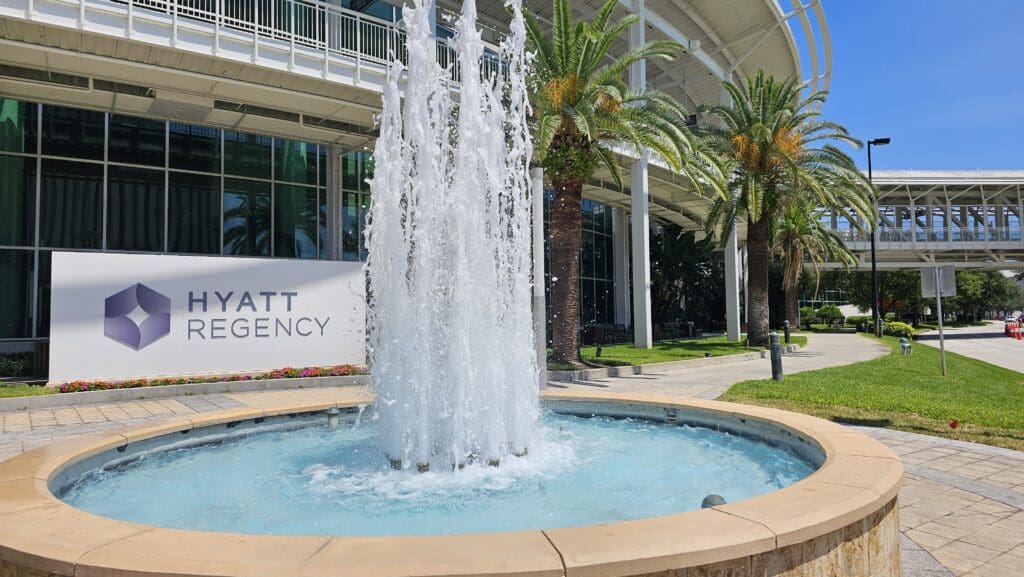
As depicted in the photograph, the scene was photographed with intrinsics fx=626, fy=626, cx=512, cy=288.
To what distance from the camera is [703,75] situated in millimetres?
30656

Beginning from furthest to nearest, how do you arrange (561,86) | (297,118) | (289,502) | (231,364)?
(297,118), (561,86), (231,364), (289,502)

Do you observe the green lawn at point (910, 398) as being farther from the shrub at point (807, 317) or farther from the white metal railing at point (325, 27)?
the shrub at point (807, 317)

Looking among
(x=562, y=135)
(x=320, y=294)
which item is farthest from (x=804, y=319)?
(x=320, y=294)

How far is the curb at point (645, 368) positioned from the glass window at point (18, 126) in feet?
51.4

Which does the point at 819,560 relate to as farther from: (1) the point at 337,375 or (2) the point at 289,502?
(1) the point at 337,375

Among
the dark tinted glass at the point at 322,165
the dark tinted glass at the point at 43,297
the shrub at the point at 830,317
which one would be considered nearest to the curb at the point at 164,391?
the dark tinted glass at the point at 43,297

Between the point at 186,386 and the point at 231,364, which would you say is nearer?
the point at 186,386

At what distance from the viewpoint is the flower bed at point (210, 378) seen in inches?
486

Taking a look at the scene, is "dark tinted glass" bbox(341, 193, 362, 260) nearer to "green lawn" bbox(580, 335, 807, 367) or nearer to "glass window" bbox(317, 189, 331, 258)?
"glass window" bbox(317, 189, 331, 258)

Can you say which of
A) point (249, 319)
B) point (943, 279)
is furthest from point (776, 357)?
point (249, 319)

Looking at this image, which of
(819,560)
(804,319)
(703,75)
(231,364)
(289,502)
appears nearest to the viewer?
(819,560)

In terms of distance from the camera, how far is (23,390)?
11.7 meters

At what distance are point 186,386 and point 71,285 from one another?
3237 mm

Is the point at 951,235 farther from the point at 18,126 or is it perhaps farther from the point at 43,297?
the point at 18,126
